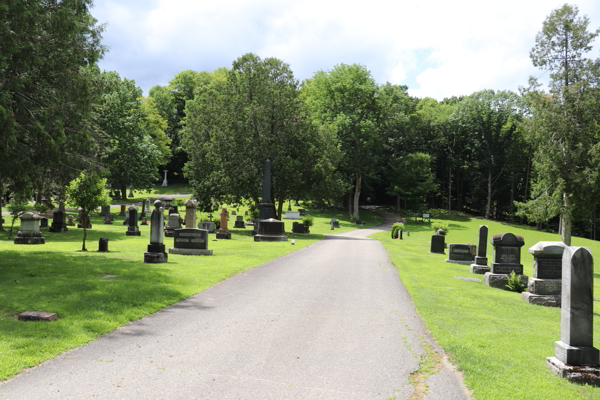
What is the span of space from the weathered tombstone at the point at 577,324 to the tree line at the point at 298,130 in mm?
12505

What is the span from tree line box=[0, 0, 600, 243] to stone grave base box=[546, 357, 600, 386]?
12.6 m

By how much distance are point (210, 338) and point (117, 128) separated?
130ft

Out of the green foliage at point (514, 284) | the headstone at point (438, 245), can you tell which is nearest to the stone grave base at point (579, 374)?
the green foliage at point (514, 284)

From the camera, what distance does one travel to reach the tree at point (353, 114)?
53.2 metres

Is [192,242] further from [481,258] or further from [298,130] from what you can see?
[298,130]

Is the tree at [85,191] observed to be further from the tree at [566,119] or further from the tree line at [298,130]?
the tree at [566,119]

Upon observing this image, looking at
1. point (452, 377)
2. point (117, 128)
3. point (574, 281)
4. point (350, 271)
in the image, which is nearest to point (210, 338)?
point (452, 377)

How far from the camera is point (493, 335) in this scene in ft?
24.5

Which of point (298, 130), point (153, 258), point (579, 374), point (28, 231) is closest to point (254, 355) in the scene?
point (579, 374)

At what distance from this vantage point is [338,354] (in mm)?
6332

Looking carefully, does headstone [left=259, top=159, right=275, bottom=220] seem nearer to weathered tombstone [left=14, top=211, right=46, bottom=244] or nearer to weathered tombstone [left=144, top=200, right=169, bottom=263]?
weathered tombstone [left=14, top=211, right=46, bottom=244]

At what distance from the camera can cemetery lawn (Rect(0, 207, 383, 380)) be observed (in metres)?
6.48

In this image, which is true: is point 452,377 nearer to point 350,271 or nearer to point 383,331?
point 383,331

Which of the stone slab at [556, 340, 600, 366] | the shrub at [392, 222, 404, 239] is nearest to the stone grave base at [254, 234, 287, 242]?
the shrub at [392, 222, 404, 239]
